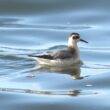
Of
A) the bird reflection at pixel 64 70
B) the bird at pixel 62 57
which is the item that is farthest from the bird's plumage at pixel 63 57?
the bird reflection at pixel 64 70

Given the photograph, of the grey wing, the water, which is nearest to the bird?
the grey wing

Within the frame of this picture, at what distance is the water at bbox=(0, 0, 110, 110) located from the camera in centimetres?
972

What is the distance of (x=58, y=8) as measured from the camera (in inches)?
660

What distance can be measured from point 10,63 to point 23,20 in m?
4.55

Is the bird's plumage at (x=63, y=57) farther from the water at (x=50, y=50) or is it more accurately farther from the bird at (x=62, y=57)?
the water at (x=50, y=50)

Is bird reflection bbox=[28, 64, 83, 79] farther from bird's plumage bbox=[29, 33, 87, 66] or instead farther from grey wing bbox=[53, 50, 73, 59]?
grey wing bbox=[53, 50, 73, 59]

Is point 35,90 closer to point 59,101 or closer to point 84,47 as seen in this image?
point 59,101

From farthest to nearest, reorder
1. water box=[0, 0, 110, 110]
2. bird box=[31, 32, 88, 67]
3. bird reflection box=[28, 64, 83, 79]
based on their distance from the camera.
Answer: bird box=[31, 32, 88, 67], bird reflection box=[28, 64, 83, 79], water box=[0, 0, 110, 110]

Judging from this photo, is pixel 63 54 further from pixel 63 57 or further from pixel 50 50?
pixel 50 50

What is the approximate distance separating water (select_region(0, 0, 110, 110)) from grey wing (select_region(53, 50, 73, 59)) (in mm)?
278

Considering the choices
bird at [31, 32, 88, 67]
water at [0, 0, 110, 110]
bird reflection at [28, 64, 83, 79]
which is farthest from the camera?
bird at [31, 32, 88, 67]

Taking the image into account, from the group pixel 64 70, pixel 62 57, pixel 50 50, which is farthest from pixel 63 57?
pixel 50 50

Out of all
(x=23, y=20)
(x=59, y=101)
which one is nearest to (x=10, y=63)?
(x=59, y=101)

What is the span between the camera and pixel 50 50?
12.9 metres
